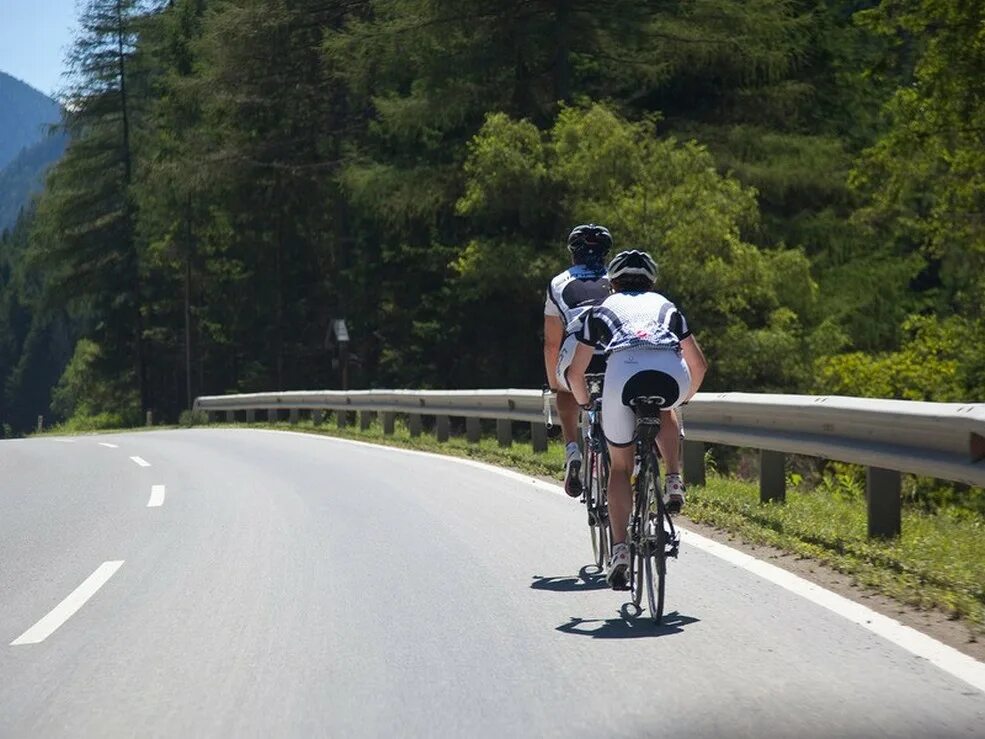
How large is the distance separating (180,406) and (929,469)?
63.2 meters

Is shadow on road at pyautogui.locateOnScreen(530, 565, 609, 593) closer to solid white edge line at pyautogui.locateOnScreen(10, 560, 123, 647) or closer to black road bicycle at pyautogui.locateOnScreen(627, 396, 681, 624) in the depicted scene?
black road bicycle at pyautogui.locateOnScreen(627, 396, 681, 624)

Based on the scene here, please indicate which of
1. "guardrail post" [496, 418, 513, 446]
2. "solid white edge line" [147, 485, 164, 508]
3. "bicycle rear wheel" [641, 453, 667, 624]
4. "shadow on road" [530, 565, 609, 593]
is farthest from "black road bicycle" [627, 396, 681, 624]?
"guardrail post" [496, 418, 513, 446]

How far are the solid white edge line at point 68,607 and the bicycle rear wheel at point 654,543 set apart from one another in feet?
9.62

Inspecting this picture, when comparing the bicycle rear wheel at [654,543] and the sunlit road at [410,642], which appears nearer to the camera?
the sunlit road at [410,642]

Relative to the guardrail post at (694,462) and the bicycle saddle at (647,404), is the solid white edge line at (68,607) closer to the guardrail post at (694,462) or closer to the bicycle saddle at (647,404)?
the bicycle saddle at (647,404)

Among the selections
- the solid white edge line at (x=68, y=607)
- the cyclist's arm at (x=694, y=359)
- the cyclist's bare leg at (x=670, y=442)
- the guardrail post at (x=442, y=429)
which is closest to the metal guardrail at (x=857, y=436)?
the cyclist's arm at (x=694, y=359)

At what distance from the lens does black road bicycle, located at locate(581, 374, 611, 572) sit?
7.90 meters

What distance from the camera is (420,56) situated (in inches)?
1350

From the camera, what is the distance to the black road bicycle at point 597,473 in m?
7.90

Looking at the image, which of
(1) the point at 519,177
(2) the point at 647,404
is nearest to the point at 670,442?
(2) the point at 647,404

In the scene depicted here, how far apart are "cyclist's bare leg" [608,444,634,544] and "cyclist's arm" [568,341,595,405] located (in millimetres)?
575

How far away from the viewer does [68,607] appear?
7574mm

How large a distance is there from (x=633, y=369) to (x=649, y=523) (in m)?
0.74

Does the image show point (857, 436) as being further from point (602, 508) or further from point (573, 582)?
point (573, 582)
